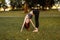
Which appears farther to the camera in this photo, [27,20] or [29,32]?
[27,20]

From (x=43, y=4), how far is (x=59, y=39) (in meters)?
30.9

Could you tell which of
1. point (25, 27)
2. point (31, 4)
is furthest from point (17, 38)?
point (31, 4)

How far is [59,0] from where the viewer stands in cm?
5081

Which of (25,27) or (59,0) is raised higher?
(25,27)

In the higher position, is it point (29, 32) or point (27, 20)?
point (27, 20)

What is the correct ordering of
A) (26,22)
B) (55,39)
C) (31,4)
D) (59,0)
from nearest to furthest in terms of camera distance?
(55,39)
(26,22)
(31,4)
(59,0)

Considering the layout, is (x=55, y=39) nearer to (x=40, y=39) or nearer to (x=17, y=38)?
(x=40, y=39)

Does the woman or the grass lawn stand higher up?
the woman

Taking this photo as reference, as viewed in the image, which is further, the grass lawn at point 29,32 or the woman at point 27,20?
the woman at point 27,20

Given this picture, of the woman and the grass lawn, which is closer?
the grass lawn

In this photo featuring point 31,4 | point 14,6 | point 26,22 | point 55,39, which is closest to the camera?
point 55,39

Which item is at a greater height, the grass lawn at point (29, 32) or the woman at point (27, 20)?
the woman at point (27, 20)

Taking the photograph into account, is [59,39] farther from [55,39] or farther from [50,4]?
[50,4]

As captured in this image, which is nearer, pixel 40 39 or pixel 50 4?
pixel 40 39
